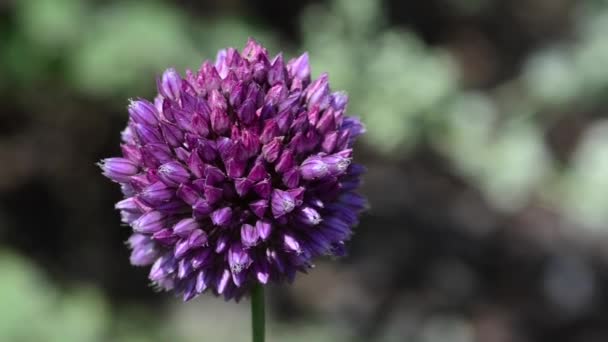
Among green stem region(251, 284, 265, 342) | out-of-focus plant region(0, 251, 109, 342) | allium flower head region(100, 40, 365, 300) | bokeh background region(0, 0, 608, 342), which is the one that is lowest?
green stem region(251, 284, 265, 342)

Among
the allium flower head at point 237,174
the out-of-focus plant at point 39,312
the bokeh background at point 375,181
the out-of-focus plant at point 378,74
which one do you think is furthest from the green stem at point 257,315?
the out-of-focus plant at point 378,74

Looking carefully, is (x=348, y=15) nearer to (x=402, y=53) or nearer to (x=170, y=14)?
(x=402, y=53)

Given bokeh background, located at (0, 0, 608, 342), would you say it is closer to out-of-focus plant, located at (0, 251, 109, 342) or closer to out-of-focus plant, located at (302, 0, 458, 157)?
out-of-focus plant, located at (302, 0, 458, 157)

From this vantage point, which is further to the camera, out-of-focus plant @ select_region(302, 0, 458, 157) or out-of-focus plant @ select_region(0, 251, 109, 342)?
out-of-focus plant @ select_region(302, 0, 458, 157)

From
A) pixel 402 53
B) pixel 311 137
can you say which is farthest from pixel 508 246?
pixel 311 137

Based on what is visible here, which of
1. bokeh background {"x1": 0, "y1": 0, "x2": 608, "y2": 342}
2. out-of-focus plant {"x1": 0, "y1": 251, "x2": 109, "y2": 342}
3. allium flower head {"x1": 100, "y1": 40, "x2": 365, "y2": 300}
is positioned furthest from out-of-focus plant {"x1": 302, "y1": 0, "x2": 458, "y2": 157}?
allium flower head {"x1": 100, "y1": 40, "x2": 365, "y2": 300}

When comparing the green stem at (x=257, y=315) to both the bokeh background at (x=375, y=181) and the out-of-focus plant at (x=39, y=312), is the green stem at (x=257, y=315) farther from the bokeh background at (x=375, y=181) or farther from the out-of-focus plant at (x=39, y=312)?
the bokeh background at (x=375, y=181)

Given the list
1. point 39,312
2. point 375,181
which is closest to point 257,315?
point 39,312
